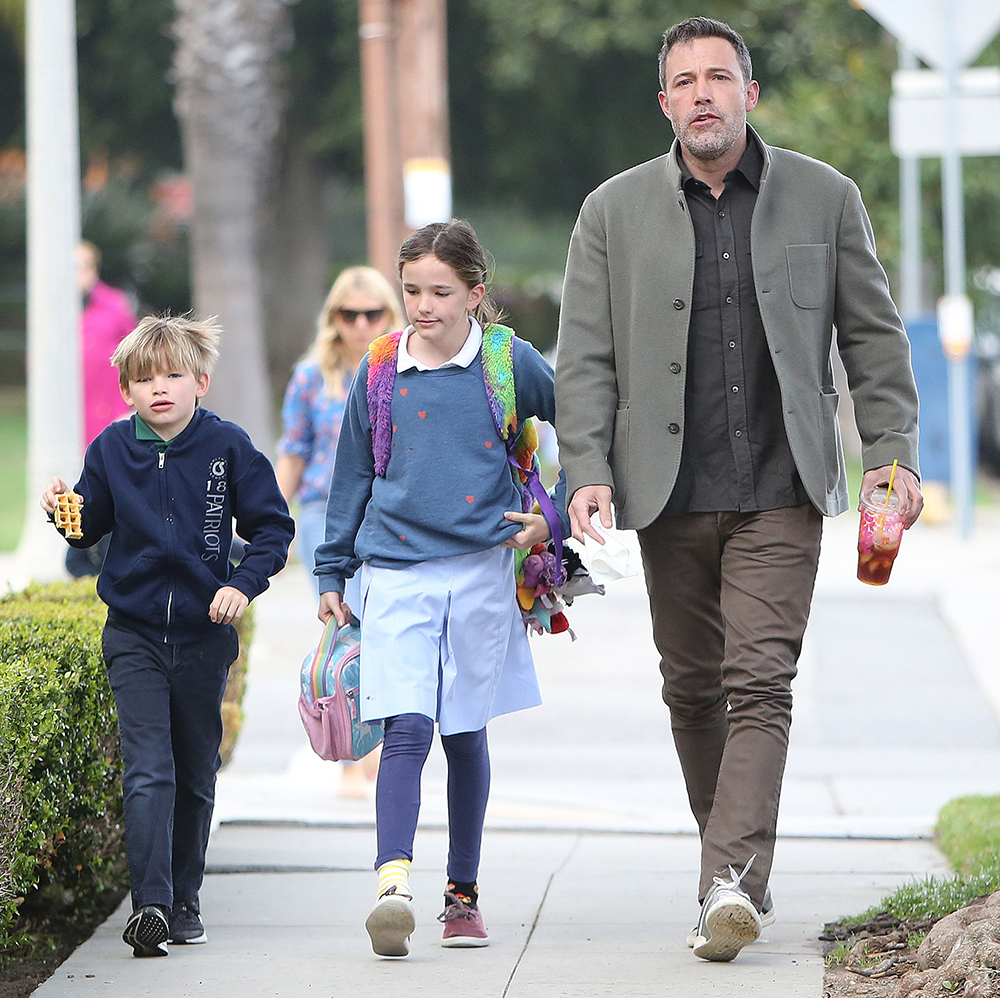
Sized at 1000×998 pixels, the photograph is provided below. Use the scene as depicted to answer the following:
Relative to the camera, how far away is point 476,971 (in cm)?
393

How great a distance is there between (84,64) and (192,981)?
89.6ft

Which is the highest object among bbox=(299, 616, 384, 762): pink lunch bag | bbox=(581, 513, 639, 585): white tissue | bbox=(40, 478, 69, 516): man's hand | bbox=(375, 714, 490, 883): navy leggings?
bbox=(40, 478, 69, 516): man's hand

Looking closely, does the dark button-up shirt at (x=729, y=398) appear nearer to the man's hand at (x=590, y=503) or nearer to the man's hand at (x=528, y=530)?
the man's hand at (x=590, y=503)

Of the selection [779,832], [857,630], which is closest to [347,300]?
[779,832]

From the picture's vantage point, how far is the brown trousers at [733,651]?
394 centimetres

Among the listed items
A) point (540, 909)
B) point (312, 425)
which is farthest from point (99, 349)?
point (540, 909)

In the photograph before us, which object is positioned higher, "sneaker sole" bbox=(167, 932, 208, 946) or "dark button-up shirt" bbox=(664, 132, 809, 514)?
"dark button-up shirt" bbox=(664, 132, 809, 514)

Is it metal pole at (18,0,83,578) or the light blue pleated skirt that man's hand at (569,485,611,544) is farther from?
metal pole at (18,0,83,578)

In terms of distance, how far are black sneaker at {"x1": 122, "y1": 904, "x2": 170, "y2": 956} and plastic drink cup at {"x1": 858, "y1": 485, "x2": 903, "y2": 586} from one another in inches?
69.6

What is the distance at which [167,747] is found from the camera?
4164 mm

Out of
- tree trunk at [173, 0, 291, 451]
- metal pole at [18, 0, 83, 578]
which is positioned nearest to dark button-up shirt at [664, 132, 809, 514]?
metal pole at [18, 0, 83, 578]

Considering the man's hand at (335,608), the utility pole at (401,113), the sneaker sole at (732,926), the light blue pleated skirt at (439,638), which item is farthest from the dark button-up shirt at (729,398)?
the utility pole at (401,113)

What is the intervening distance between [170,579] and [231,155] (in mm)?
14556

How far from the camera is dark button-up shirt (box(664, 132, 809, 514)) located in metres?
4.13
